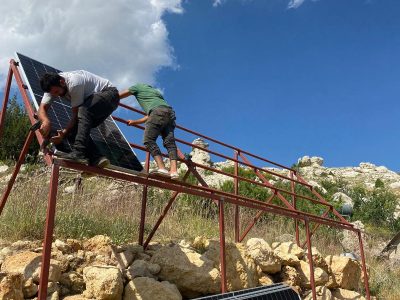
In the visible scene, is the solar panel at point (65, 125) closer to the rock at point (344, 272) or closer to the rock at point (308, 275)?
the rock at point (308, 275)

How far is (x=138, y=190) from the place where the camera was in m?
13.0

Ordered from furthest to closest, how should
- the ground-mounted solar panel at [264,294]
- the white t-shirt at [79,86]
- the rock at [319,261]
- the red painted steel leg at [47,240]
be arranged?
1. the rock at [319,261]
2. the white t-shirt at [79,86]
3. the ground-mounted solar panel at [264,294]
4. the red painted steel leg at [47,240]

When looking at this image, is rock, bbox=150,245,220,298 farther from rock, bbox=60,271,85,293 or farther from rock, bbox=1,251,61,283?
rock, bbox=1,251,61,283

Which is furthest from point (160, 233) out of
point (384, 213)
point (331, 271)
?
point (384, 213)

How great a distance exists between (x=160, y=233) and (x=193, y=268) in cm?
314

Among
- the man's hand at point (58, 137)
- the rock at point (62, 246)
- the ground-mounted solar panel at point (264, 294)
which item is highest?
the man's hand at point (58, 137)

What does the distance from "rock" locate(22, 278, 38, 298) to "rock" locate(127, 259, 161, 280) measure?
1.20 metres

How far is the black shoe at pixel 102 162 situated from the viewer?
4.92 meters

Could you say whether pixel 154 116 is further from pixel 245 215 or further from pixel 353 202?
pixel 353 202

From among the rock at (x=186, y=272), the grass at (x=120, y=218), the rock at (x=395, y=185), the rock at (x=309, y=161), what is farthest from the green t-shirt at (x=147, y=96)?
the rock at (x=309, y=161)

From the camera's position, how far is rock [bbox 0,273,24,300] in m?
4.62

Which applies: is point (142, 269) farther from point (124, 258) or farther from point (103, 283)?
point (103, 283)

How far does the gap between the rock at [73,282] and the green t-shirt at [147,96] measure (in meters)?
2.36

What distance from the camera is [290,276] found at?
860 centimetres
